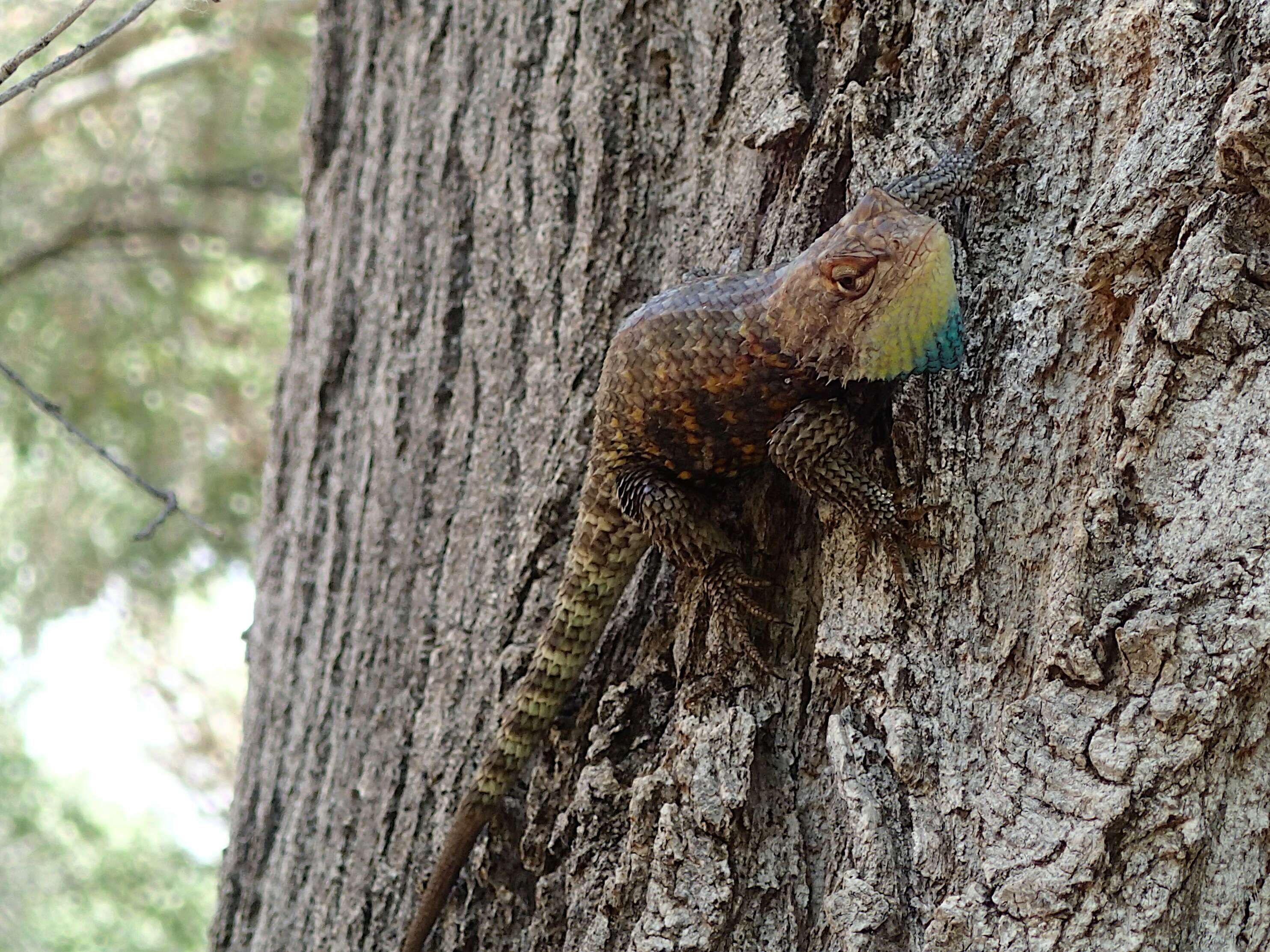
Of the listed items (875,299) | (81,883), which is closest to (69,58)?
(875,299)

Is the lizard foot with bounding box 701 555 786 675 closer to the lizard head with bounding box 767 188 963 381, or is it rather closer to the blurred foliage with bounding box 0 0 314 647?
the lizard head with bounding box 767 188 963 381

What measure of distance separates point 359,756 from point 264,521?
2.47 feet

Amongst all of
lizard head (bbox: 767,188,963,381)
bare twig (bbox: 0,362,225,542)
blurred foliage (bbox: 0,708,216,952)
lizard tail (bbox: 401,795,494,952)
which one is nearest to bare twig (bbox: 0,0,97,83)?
bare twig (bbox: 0,362,225,542)

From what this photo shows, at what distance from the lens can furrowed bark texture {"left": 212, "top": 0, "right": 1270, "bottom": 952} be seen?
1614mm

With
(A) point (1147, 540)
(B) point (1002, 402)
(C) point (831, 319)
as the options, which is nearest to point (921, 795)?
(A) point (1147, 540)

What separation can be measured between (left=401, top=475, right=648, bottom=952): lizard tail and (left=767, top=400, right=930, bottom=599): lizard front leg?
406mm

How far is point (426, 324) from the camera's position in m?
2.79

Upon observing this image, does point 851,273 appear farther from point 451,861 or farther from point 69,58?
point 451,861

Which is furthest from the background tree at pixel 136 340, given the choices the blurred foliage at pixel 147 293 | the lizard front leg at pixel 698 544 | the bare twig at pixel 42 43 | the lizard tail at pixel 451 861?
the bare twig at pixel 42 43

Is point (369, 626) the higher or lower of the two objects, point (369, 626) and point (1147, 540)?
the higher

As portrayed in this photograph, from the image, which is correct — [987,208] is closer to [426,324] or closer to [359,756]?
[426,324]

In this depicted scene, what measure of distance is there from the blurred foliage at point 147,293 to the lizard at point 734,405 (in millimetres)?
3590

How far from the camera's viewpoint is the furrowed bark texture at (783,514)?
1.61 metres

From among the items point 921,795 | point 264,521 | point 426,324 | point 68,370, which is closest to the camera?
point 921,795
